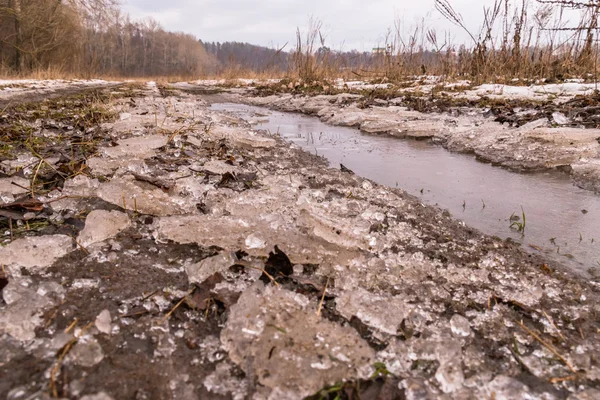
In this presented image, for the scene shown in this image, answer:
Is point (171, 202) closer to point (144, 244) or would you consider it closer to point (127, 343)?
point (144, 244)

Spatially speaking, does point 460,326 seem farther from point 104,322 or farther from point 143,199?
point 143,199

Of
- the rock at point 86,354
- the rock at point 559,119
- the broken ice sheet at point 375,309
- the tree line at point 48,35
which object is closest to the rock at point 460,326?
the broken ice sheet at point 375,309

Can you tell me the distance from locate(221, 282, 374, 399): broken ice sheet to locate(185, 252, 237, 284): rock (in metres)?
0.23

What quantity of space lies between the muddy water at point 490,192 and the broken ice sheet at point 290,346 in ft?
3.53

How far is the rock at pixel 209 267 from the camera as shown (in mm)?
1137

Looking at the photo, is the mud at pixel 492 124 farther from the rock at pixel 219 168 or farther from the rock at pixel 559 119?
the rock at pixel 219 168

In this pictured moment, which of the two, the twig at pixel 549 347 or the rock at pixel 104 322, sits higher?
the rock at pixel 104 322

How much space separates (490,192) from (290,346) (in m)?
1.94

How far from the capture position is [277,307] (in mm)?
919

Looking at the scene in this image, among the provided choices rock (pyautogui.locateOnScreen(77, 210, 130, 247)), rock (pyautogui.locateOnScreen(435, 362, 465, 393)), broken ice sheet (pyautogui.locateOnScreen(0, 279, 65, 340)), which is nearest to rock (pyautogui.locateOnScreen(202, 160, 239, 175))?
rock (pyautogui.locateOnScreen(77, 210, 130, 247))

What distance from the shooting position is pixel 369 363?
84 centimetres

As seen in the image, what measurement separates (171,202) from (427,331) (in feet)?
4.00

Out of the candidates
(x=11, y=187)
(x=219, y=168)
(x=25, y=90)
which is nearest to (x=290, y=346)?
(x=219, y=168)

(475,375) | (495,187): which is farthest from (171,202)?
(495,187)
